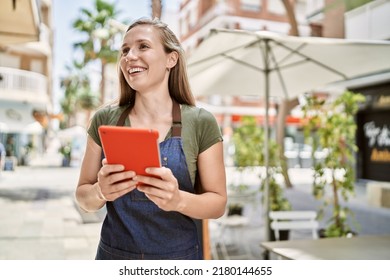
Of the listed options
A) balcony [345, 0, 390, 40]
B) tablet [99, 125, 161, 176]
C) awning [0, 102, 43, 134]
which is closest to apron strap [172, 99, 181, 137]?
tablet [99, 125, 161, 176]

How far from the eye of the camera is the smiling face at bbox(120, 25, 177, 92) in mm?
1168

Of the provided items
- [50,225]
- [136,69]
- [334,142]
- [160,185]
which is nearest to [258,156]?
[334,142]

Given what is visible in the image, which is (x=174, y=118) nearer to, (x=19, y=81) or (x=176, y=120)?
(x=176, y=120)

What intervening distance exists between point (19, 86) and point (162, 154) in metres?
2.79

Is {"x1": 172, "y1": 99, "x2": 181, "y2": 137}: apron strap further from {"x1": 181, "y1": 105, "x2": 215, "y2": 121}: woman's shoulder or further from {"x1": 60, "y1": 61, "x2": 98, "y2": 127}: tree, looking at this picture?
{"x1": 60, "y1": 61, "x2": 98, "y2": 127}: tree

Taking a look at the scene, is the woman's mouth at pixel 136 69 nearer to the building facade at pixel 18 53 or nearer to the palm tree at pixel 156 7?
the palm tree at pixel 156 7

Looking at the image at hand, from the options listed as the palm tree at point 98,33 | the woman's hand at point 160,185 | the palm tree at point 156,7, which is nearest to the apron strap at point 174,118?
the woman's hand at point 160,185

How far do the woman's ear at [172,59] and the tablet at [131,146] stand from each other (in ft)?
1.28

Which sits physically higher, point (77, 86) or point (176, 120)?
point (77, 86)

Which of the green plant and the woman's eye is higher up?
the woman's eye

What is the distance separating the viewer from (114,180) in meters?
0.97

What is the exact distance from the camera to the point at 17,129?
3227 mm

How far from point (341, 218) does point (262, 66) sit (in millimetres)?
1330

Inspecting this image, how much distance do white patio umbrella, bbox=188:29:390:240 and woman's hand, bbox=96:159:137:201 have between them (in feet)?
4.99
